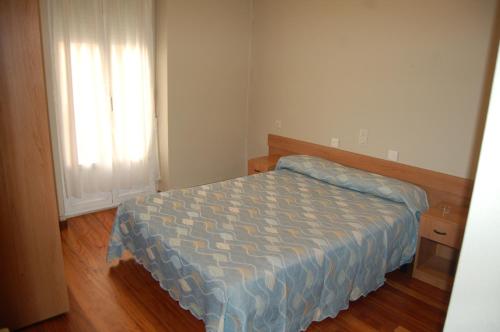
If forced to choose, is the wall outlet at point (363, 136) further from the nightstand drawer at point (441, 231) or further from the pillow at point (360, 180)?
the nightstand drawer at point (441, 231)

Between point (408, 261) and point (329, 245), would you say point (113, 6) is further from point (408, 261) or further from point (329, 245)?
point (408, 261)

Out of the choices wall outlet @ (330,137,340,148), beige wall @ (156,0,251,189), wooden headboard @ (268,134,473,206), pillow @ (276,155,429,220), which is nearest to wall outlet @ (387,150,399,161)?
wooden headboard @ (268,134,473,206)

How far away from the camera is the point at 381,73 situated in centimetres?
337

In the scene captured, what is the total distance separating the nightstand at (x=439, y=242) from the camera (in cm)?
264

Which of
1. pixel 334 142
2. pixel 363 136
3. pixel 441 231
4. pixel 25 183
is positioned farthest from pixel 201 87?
pixel 441 231

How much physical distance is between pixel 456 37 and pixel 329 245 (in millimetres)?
1921

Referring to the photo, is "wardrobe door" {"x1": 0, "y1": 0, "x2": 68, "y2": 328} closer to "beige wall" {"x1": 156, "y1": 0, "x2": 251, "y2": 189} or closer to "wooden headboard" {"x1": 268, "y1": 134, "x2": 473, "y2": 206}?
"beige wall" {"x1": 156, "y1": 0, "x2": 251, "y2": 189}

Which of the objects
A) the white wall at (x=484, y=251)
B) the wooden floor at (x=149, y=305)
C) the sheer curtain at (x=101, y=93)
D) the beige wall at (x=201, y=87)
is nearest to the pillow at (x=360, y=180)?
the wooden floor at (x=149, y=305)

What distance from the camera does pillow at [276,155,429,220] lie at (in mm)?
2975

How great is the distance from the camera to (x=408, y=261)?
294cm

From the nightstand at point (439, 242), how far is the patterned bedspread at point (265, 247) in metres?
0.12

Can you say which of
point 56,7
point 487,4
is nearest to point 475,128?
point 487,4

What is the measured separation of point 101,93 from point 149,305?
229 cm

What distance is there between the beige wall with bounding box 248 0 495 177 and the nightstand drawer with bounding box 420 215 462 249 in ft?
1.82
